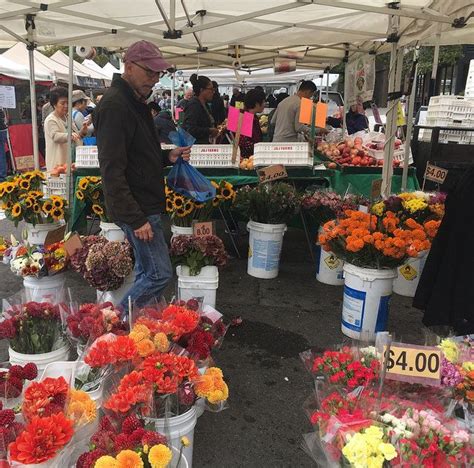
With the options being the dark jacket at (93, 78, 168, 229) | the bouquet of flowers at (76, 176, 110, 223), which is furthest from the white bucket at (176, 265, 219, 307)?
the bouquet of flowers at (76, 176, 110, 223)

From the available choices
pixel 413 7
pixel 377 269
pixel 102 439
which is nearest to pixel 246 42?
pixel 413 7

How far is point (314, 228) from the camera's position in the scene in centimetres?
523

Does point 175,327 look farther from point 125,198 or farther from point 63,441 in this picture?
point 125,198

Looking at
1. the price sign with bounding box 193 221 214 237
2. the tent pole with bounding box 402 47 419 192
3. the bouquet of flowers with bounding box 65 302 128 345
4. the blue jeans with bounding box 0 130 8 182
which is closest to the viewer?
the bouquet of flowers with bounding box 65 302 128 345

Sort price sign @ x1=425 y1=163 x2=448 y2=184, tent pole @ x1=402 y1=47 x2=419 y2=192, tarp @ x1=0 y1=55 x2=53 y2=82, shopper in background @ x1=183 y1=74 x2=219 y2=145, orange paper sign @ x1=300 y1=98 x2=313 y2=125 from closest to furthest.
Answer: price sign @ x1=425 y1=163 x2=448 y2=184
tent pole @ x1=402 y1=47 x2=419 y2=192
orange paper sign @ x1=300 y1=98 x2=313 y2=125
shopper in background @ x1=183 y1=74 x2=219 y2=145
tarp @ x1=0 y1=55 x2=53 y2=82

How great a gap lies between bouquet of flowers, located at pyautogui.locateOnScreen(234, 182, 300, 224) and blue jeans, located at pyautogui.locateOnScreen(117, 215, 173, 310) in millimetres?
1755

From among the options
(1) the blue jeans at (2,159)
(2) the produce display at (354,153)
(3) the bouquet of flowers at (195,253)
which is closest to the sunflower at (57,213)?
(3) the bouquet of flowers at (195,253)

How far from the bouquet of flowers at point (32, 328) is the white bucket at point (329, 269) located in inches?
117

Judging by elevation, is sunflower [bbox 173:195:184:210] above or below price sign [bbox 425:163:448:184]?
below

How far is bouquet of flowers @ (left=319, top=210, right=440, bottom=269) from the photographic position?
323 cm

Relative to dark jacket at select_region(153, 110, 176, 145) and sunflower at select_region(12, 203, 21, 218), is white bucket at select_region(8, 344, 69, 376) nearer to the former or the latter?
sunflower at select_region(12, 203, 21, 218)

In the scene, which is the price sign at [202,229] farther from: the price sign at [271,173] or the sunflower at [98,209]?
the sunflower at [98,209]

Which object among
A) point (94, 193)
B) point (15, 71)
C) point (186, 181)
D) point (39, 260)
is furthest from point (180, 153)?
point (15, 71)

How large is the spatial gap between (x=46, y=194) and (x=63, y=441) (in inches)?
165
